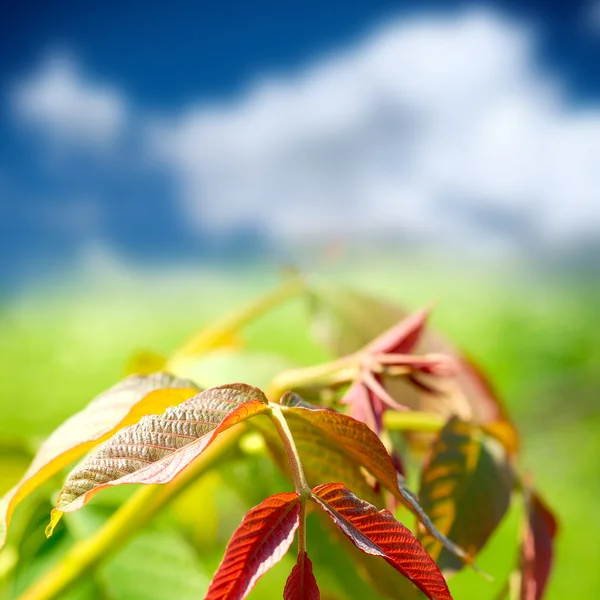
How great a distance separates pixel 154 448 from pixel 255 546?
3 centimetres

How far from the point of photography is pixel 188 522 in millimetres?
490

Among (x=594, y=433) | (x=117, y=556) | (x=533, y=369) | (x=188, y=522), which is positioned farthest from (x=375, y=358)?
(x=533, y=369)

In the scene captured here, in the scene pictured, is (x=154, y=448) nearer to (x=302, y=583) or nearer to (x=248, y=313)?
(x=302, y=583)

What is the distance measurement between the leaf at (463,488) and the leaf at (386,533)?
84 millimetres

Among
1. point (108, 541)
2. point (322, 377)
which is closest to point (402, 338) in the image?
point (322, 377)

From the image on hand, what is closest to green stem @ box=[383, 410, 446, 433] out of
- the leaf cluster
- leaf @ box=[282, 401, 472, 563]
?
the leaf cluster

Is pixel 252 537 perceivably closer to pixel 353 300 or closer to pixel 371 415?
pixel 371 415

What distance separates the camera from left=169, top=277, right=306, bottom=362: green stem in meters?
0.45

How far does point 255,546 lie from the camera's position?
0.53ft

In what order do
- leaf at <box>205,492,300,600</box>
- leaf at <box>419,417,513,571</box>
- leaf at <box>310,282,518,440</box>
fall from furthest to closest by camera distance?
leaf at <box>310,282,518,440</box> < leaf at <box>419,417,513,571</box> < leaf at <box>205,492,300,600</box>

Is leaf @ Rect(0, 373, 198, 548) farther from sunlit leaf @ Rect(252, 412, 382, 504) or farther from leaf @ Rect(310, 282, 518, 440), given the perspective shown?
leaf @ Rect(310, 282, 518, 440)

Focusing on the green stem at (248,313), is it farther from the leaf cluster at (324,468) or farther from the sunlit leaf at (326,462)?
the sunlit leaf at (326,462)

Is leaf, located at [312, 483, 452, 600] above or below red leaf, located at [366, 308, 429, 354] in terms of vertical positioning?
below

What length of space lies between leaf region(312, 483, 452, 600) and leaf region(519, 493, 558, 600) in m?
0.11
